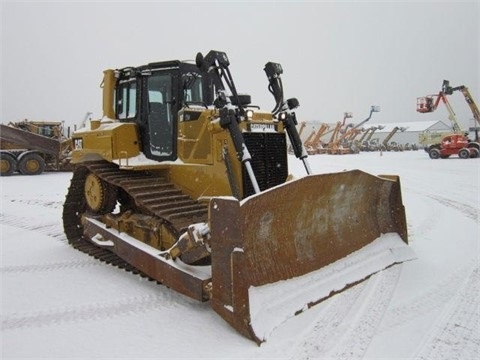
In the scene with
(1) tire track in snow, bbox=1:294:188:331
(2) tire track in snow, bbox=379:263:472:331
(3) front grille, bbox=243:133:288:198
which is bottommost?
(1) tire track in snow, bbox=1:294:188:331

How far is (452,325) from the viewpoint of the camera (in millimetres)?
3057

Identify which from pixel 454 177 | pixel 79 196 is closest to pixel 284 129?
pixel 79 196

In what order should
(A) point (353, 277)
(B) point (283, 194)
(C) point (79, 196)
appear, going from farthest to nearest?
(C) point (79, 196) < (A) point (353, 277) < (B) point (283, 194)

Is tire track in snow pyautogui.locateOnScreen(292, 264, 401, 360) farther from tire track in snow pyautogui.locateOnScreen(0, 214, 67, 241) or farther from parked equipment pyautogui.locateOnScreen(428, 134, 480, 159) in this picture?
parked equipment pyautogui.locateOnScreen(428, 134, 480, 159)

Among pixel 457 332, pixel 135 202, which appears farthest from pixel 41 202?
pixel 457 332

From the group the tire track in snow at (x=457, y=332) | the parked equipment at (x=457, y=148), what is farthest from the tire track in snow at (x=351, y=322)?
the parked equipment at (x=457, y=148)

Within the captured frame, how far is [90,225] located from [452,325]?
164 inches

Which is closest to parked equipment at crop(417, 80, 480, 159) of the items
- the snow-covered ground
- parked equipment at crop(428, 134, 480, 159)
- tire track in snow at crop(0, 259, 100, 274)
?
parked equipment at crop(428, 134, 480, 159)

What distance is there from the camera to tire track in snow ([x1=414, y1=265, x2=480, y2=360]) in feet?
8.76

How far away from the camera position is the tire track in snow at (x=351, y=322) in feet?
8.97

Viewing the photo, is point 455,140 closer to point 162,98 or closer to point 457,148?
point 457,148

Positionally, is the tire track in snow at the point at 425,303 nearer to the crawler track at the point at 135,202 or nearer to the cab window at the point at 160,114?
the crawler track at the point at 135,202

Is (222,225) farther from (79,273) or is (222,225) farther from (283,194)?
(79,273)

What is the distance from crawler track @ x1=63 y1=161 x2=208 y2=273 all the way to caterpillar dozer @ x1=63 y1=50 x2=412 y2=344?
2 cm
